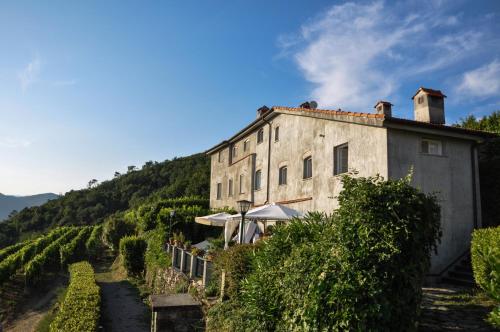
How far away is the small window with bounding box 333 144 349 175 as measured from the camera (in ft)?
42.8

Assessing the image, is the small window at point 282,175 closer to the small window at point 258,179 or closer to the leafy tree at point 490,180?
the small window at point 258,179

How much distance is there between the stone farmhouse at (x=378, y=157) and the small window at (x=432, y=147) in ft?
0.09

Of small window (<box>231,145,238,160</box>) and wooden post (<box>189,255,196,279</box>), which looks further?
small window (<box>231,145,238,160</box>)

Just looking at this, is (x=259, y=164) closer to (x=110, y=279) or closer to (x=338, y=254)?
(x=110, y=279)

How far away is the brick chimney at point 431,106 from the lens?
42.9 ft


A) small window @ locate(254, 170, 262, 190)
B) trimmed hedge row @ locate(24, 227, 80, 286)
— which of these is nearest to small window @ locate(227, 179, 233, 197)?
small window @ locate(254, 170, 262, 190)

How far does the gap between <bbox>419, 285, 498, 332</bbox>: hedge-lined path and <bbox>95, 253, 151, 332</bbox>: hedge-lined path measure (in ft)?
28.5

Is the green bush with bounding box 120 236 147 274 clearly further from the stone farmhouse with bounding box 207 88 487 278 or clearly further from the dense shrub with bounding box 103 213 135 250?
the dense shrub with bounding box 103 213 135 250

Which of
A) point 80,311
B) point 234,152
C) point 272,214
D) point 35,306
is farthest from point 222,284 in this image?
point 234,152

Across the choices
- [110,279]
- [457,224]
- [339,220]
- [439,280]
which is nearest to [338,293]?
[339,220]

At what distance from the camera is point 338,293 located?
192 inches

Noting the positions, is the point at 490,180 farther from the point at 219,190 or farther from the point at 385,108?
the point at 219,190

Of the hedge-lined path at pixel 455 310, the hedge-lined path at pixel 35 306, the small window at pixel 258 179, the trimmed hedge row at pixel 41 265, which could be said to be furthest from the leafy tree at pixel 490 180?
the trimmed hedge row at pixel 41 265

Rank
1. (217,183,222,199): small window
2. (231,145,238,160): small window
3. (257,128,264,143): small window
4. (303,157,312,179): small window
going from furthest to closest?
(217,183,222,199): small window
(231,145,238,160): small window
(257,128,264,143): small window
(303,157,312,179): small window
